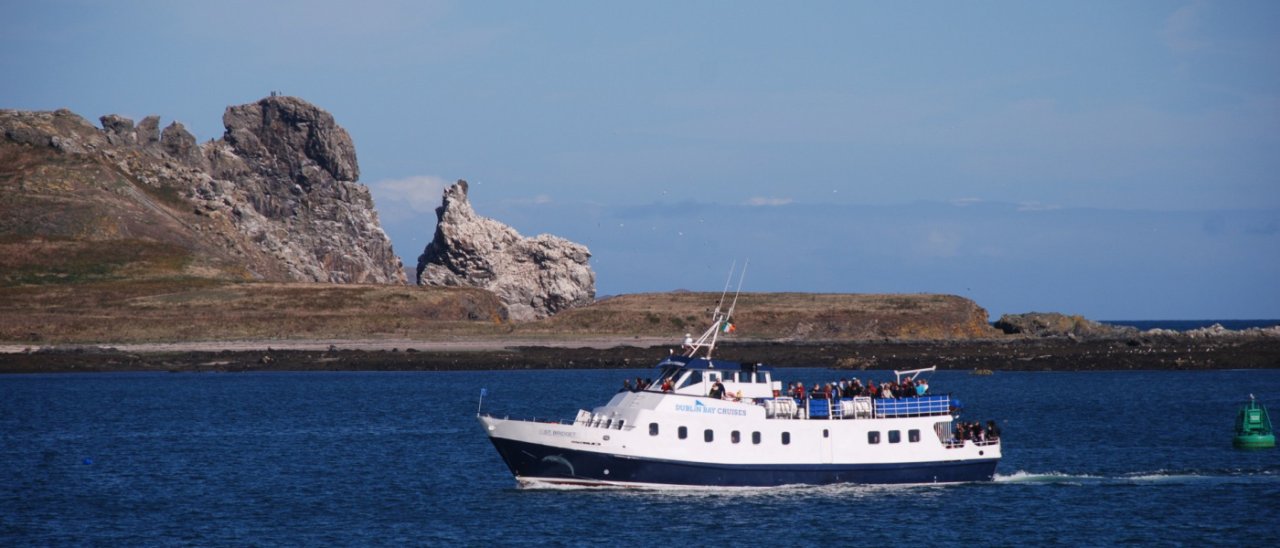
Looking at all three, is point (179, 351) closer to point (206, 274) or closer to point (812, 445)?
point (206, 274)

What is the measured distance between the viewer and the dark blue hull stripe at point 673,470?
51469mm

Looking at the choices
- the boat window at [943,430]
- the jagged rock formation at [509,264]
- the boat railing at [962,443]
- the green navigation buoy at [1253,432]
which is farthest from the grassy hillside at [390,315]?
the boat window at [943,430]

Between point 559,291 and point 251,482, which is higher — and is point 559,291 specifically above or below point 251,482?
above

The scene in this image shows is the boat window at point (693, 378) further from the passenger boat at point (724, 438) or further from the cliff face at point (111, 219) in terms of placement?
the cliff face at point (111, 219)

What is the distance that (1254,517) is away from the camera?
163ft

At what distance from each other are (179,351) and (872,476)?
91342 mm

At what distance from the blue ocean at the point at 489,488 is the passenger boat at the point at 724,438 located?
78 cm

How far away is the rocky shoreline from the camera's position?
403 feet

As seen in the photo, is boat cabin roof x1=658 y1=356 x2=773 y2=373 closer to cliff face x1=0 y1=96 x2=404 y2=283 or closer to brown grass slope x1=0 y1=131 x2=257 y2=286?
brown grass slope x1=0 y1=131 x2=257 y2=286

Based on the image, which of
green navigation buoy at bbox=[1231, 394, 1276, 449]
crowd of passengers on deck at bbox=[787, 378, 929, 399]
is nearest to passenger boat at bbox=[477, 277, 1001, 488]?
crowd of passengers on deck at bbox=[787, 378, 929, 399]

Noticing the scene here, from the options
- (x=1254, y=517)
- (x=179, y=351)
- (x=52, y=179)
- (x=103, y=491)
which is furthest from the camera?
(x=52, y=179)

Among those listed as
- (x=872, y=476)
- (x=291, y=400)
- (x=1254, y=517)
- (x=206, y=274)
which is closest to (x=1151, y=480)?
(x=1254, y=517)

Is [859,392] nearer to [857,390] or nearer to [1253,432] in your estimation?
[857,390]

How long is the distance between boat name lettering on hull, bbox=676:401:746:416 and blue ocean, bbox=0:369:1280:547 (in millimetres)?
2854
